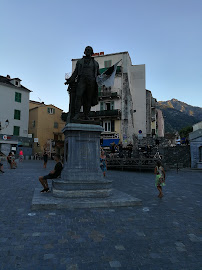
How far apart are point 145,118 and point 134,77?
810 centimetres

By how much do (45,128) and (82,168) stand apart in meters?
40.8

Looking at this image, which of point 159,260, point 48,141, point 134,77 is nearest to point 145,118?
point 134,77

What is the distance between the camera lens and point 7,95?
3834 cm

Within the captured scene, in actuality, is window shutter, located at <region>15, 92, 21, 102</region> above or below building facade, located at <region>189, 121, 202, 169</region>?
above

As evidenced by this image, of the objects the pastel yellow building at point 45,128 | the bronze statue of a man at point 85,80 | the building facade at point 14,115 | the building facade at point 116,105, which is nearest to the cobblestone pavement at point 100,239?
the bronze statue of a man at point 85,80

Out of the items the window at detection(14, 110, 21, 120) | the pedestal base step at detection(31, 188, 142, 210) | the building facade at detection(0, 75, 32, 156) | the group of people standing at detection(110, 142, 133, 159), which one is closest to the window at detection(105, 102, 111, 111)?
the group of people standing at detection(110, 142, 133, 159)

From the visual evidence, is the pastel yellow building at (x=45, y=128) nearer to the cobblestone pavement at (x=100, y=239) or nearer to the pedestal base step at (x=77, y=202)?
the pedestal base step at (x=77, y=202)

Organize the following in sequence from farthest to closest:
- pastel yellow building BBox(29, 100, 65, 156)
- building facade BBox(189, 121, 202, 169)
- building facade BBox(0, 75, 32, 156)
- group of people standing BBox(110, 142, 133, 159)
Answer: pastel yellow building BBox(29, 100, 65, 156) < building facade BBox(0, 75, 32, 156) < building facade BBox(189, 121, 202, 169) < group of people standing BBox(110, 142, 133, 159)

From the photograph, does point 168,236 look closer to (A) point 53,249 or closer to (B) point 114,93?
(A) point 53,249

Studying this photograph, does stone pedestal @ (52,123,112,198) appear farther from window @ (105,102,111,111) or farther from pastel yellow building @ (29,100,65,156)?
pastel yellow building @ (29,100,65,156)

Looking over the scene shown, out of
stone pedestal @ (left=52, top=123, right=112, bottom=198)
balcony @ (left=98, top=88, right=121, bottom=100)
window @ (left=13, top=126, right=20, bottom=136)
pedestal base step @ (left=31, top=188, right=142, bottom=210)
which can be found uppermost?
balcony @ (left=98, top=88, right=121, bottom=100)

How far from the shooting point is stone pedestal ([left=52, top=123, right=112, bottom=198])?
640cm

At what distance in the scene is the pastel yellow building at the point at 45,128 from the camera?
44688mm

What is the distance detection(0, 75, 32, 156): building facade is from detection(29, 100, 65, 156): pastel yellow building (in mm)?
2910
